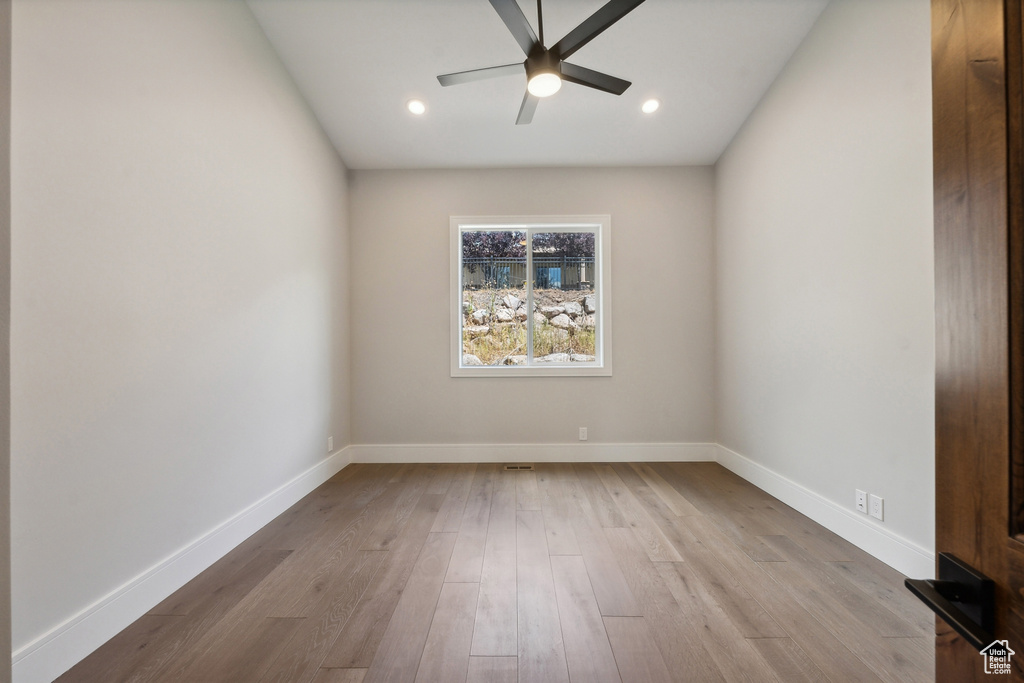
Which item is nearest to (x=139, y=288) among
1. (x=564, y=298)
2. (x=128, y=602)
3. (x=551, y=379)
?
(x=128, y=602)

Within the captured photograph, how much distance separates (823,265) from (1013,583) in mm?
2614

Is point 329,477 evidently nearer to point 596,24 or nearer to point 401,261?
point 401,261

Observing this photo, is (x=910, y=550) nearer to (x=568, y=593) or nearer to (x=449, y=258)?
(x=568, y=593)

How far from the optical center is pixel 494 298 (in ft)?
14.1

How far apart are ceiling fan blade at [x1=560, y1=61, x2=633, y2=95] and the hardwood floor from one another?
2442 mm

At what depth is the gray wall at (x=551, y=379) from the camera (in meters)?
4.09

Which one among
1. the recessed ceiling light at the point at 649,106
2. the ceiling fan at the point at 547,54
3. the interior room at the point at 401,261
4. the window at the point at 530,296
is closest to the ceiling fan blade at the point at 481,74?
the ceiling fan at the point at 547,54

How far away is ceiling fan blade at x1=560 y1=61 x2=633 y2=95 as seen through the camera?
7.54 feet

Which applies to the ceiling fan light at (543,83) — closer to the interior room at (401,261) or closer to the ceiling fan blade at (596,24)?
the ceiling fan blade at (596,24)

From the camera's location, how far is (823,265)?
2602 mm

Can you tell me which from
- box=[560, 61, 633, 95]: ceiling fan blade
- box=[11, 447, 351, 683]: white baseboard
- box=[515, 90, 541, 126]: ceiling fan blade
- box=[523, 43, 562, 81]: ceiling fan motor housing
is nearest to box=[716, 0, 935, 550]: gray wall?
box=[560, 61, 633, 95]: ceiling fan blade

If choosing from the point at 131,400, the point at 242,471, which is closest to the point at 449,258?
the point at 242,471

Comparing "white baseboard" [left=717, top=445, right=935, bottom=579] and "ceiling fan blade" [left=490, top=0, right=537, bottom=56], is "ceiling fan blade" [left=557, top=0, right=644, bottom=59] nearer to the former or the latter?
"ceiling fan blade" [left=490, top=0, right=537, bottom=56]

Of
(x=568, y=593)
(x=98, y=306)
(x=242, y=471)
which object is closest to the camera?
(x=98, y=306)
